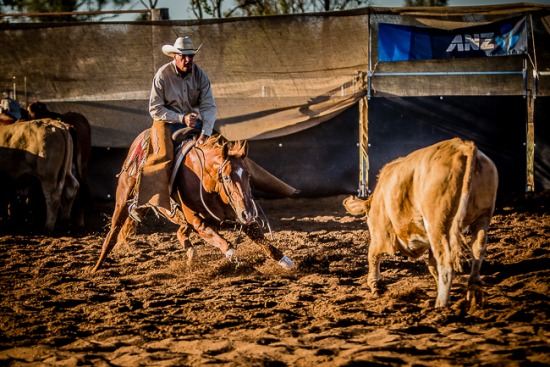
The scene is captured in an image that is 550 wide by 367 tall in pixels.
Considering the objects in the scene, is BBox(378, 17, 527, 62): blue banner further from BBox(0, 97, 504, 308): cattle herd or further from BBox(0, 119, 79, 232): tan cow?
BBox(0, 97, 504, 308): cattle herd

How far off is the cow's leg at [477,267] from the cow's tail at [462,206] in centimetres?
24

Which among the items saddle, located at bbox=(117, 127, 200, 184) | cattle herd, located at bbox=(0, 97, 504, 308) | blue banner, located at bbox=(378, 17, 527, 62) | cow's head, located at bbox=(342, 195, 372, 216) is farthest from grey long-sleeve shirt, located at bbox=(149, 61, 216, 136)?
blue banner, located at bbox=(378, 17, 527, 62)

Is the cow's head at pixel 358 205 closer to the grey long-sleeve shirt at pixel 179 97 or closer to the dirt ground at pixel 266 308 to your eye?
the dirt ground at pixel 266 308

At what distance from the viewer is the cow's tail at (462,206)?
Answer: 468 centimetres

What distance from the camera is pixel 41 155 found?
33.7ft

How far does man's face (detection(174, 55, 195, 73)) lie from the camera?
7.78 m

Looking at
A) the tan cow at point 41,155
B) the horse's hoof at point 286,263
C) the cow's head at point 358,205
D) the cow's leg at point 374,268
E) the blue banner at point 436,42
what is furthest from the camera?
the blue banner at point 436,42

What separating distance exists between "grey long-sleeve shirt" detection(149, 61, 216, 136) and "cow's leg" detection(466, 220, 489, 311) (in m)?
3.64

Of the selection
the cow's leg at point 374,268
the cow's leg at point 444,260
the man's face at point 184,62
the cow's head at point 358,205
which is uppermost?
the man's face at point 184,62

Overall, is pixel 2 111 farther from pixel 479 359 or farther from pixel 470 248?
pixel 479 359

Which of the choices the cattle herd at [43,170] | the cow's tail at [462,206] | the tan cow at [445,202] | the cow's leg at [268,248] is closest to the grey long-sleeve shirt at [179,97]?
the cow's leg at [268,248]

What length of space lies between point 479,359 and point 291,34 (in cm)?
857

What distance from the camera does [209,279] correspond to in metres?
6.79

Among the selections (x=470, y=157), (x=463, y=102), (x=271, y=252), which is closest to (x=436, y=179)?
(x=470, y=157)
